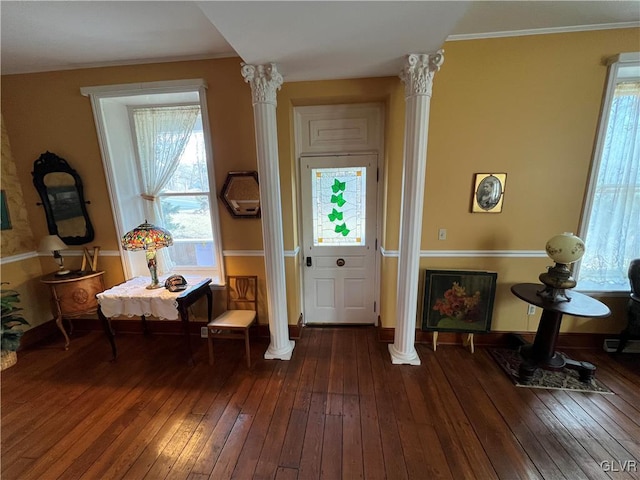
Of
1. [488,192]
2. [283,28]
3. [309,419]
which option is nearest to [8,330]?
[309,419]

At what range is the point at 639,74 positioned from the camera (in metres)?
2.16

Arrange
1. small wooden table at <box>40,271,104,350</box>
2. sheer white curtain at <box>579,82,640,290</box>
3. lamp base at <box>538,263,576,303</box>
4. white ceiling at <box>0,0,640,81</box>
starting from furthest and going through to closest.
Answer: small wooden table at <box>40,271,104,350</box>
sheer white curtain at <box>579,82,640,290</box>
lamp base at <box>538,263,576,303</box>
white ceiling at <box>0,0,640,81</box>

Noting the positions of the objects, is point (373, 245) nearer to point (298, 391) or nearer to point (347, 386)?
point (347, 386)

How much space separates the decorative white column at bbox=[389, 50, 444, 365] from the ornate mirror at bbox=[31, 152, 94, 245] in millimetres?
3375

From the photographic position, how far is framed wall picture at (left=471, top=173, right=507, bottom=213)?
234 cm

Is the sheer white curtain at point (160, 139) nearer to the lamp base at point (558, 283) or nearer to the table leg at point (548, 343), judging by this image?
the lamp base at point (558, 283)

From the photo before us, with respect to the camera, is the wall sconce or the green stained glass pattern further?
the green stained glass pattern

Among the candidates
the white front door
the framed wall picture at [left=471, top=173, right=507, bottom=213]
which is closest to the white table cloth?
the white front door

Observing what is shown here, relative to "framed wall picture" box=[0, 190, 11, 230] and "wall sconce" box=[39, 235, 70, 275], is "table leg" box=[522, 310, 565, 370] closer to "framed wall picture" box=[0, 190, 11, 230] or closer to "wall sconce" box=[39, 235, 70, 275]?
"wall sconce" box=[39, 235, 70, 275]

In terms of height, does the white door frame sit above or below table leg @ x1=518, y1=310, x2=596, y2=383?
above

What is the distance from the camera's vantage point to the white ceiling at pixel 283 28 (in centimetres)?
143

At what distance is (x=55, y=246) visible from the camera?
2580 mm

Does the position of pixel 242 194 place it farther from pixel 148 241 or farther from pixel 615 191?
pixel 615 191

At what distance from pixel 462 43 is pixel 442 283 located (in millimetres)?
2145
